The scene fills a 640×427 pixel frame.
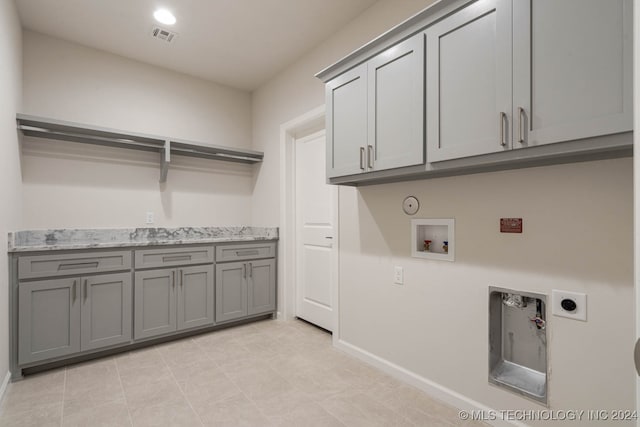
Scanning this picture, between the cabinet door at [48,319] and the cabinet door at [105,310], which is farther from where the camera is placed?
the cabinet door at [105,310]

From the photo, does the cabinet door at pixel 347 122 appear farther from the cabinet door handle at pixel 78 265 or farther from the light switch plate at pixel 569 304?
the cabinet door handle at pixel 78 265

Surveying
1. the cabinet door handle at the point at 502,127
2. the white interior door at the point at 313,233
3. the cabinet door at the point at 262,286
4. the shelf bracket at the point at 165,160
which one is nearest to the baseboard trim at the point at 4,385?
the cabinet door at the point at 262,286

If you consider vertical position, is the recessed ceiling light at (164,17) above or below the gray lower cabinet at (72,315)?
above

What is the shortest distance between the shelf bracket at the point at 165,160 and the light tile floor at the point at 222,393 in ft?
5.50

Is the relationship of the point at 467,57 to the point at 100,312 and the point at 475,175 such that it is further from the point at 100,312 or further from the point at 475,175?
the point at 100,312

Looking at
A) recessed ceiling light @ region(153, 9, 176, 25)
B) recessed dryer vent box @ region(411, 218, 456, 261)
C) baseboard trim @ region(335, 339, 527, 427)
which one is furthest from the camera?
recessed ceiling light @ region(153, 9, 176, 25)

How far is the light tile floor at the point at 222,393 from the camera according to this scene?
1.83m

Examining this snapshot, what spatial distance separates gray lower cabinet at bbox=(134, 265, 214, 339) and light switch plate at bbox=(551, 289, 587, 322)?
2.72 meters

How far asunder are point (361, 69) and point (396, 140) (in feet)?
1.96

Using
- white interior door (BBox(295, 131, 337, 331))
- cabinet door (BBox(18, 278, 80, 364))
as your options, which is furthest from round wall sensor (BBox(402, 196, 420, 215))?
cabinet door (BBox(18, 278, 80, 364))

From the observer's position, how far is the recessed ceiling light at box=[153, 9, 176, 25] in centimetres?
262

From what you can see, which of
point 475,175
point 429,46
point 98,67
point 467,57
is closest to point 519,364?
point 475,175

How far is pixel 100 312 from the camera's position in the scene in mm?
2607

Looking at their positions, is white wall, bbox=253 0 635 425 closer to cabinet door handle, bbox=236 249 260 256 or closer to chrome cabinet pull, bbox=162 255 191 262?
cabinet door handle, bbox=236 249 260 256
